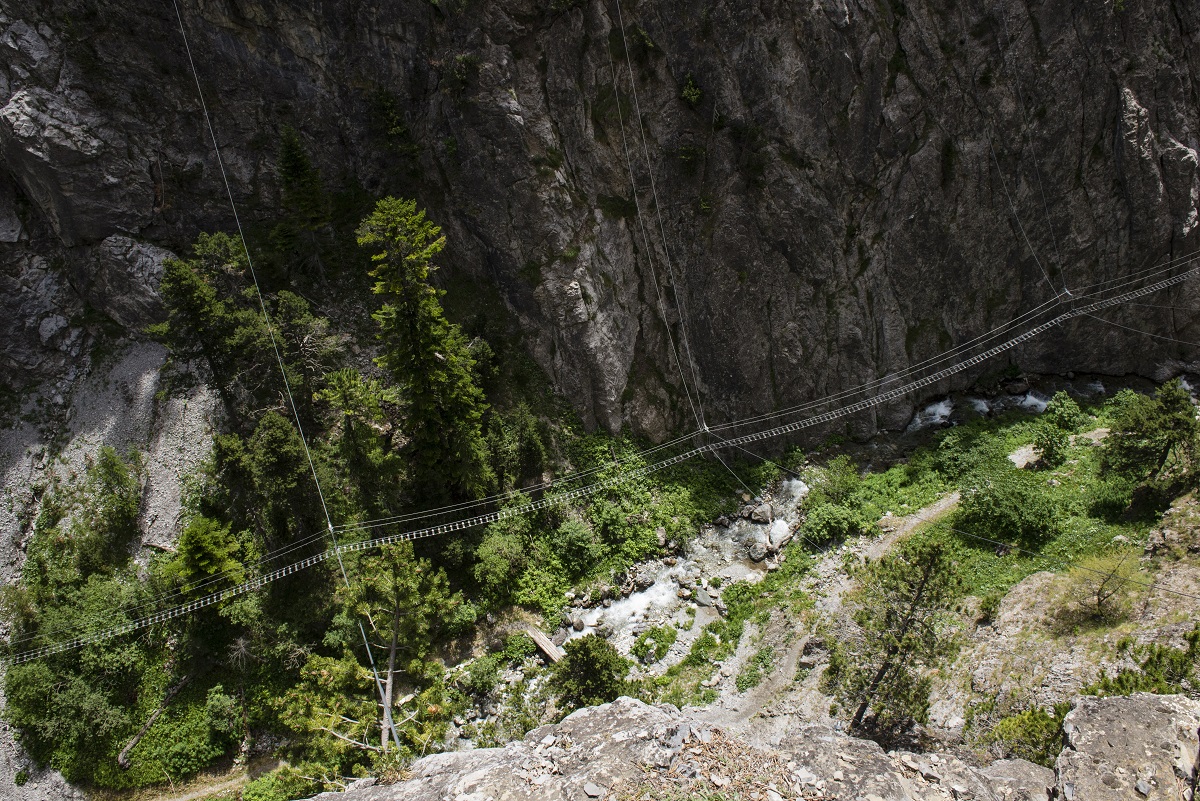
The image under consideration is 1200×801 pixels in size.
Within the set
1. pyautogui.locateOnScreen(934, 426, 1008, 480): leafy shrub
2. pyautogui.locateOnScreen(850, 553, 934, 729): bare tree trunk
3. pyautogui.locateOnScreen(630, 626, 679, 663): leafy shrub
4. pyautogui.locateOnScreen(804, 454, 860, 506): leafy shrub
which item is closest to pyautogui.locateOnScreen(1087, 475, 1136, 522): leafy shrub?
pyautogui.locateOnScreen(934, 426, 1008, 480): leafy shrub

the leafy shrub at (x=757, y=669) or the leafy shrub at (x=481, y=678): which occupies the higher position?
the leafy shrub at (x=481, y=678)

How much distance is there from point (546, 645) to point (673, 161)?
77.2ft

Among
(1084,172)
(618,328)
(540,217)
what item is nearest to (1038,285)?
(1084,172)

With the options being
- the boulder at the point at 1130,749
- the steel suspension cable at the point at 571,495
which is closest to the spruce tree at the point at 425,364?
the steel suspension cable at the point at 571,495

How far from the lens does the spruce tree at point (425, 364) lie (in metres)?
21.9

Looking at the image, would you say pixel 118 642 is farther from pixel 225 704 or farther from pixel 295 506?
pixel 295 506

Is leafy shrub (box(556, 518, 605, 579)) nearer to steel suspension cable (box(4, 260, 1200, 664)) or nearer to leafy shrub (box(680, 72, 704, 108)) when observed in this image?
steel suspension cable (box(4, 260, 1200, 664))

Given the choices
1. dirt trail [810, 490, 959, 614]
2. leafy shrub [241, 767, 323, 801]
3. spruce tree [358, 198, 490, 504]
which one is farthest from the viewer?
dirt trail [810, 490, 959, 614]

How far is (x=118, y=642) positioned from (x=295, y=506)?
878 cm

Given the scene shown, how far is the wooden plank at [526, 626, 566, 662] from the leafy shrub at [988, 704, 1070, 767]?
15057 mm

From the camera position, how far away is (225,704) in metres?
23.0

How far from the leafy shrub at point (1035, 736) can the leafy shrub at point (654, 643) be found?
1190 centimetres

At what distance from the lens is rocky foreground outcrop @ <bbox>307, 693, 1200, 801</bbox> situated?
11242 millimetres

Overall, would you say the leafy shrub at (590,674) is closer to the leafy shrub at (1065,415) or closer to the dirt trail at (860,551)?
the dirt trail at (860,551)
